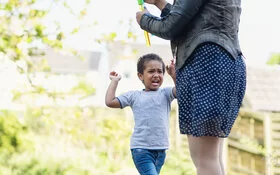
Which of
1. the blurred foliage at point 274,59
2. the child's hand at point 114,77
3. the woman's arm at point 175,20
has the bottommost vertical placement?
the child's hand at point 114,77

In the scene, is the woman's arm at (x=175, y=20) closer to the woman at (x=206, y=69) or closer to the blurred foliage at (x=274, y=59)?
the woman at (x=206, y=69)

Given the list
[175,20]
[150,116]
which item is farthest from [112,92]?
[175,20]

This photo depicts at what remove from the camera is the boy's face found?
216 centimetres

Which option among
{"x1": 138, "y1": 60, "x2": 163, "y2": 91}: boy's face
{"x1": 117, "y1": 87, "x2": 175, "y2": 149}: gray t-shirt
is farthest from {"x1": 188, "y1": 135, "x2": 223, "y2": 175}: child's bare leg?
{"x1": 138, "y1": 60, "x2": 163, "y2": 91}: boy's face

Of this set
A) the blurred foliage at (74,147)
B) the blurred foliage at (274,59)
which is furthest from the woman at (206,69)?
the blurred foliage at (274,59)

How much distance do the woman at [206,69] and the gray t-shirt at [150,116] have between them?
54 cm

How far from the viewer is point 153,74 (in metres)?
2.16

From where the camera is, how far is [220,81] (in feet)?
4.89

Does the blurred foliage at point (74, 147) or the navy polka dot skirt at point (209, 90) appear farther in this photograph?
the blurred foliage at point (74, 147)

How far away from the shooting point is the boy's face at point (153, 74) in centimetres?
216

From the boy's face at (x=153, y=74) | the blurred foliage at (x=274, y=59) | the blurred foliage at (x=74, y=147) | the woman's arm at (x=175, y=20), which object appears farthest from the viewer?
the blurred foliage at (x=274, y=59)

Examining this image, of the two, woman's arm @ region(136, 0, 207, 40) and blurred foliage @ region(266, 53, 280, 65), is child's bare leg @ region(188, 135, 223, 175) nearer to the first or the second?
woman's arm @ region(136, 0, 207, 40)

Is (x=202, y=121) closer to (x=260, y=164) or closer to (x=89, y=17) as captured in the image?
(x=89, y=17)

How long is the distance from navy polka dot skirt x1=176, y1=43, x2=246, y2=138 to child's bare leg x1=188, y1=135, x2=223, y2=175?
3cm
